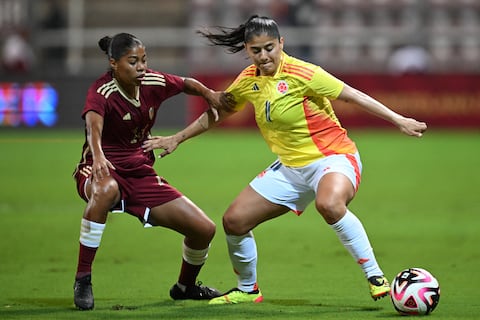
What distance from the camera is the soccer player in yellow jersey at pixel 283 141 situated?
671 cm

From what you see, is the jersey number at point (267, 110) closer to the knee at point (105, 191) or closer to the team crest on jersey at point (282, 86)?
the team crest on jersey at point (282, 86)

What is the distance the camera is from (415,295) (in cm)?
616

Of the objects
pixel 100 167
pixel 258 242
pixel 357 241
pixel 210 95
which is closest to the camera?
pixel 100 167

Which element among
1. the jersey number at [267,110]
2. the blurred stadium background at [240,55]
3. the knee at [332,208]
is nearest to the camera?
the knee at [332,208]

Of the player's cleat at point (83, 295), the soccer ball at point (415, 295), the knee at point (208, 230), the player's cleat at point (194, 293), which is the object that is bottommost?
the player's cleat at point (194, 293)

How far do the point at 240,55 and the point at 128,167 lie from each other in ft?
53.1

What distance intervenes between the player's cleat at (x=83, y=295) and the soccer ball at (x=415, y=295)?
6.58ft

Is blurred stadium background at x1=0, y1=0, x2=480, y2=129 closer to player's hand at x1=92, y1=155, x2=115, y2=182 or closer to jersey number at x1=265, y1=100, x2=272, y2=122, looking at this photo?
jersey number at x1=265, y1=100, x2=272, y2=122

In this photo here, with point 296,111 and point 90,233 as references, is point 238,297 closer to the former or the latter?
point 90,233

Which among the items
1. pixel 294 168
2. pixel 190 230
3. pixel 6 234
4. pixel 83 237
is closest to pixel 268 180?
pixel 294 168

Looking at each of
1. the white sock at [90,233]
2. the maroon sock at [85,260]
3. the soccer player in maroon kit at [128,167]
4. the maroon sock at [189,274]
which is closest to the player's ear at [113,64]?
the soccer player in maroon kit at [128,167]

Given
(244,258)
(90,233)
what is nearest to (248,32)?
(244,258)

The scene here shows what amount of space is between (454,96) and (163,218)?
1636 centimetres

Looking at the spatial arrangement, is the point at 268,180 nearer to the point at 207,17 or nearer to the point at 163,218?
the point at 163,218
